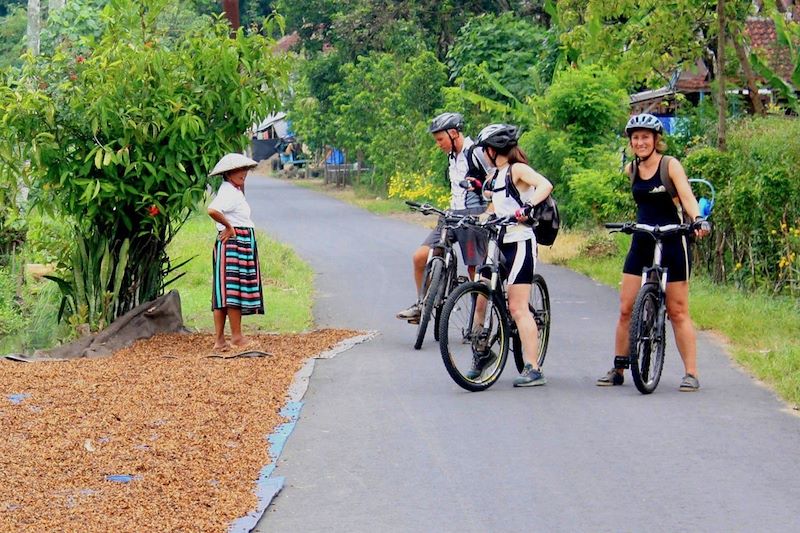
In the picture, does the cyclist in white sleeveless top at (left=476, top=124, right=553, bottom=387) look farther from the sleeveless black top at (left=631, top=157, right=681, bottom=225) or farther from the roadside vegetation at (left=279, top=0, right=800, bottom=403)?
the roadside vegetation at (left=279, top=0, right=800, bottom=403)

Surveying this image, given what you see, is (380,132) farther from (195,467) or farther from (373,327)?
(195,467)

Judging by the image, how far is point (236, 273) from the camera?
11250 millimetres

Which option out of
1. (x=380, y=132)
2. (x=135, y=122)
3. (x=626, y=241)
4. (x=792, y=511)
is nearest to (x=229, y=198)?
(x=135, y=122)

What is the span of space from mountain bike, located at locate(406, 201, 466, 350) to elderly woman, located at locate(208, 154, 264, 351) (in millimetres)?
1333

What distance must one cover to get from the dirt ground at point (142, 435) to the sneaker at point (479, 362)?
4.16 ft

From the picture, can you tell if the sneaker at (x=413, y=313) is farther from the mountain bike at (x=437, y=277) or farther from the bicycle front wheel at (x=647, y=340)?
the bicycle front wheel at (x=647, y=340)

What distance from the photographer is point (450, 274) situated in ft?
37.4

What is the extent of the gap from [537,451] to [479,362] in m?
1.90

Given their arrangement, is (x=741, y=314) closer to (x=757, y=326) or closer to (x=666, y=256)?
(x=757, y=326)

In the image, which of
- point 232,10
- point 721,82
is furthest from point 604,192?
point 232,10

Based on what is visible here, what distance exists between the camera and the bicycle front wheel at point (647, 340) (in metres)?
8.95

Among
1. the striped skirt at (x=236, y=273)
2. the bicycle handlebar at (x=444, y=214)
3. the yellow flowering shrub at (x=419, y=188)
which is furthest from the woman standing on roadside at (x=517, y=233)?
the yellow flowering shrub at (x=419, y=188)

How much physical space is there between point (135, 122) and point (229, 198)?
3.63 feet

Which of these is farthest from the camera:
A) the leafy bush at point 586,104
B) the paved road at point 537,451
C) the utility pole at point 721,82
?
the leafy bush at point 586,104
